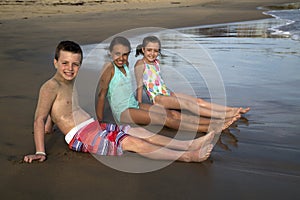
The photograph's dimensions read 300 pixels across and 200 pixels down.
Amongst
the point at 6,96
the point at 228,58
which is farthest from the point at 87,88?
the point at 228,58

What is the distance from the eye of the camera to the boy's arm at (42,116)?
290 centimetres

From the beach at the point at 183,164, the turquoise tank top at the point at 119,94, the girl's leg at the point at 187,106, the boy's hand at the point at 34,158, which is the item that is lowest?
the beach at the point at 183,164

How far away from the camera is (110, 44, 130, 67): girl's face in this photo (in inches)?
151

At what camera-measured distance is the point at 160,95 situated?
4211 mm

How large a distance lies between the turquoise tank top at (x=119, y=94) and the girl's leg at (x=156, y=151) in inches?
32.9

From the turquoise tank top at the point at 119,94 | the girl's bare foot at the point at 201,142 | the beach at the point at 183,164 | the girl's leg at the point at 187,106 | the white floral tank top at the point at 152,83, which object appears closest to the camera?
the beach at the point at 183,164

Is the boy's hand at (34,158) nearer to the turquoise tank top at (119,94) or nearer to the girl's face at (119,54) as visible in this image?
the turquoise tank top at (119,94)

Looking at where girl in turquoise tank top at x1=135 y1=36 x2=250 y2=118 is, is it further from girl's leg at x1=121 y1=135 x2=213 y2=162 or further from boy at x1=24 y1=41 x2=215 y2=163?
girl's leg at x1=121 y1=135 x2=213 y2=162

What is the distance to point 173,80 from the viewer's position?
5.81m

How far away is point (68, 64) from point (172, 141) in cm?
114

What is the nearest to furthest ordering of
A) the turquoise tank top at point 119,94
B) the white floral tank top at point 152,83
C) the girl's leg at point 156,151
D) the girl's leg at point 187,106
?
the girl's leg at point 156,151, the turquoise tank top at point 119,94, the girl's leg at point 187,106, the white floral tank top at point 152,83

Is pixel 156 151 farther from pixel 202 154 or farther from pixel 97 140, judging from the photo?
pixel 97 140

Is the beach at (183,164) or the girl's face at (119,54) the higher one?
the girl's face at (119,54)

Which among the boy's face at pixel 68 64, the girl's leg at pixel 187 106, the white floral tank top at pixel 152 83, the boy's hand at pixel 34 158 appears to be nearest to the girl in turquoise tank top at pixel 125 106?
the girl's leg at pixel 187 106
